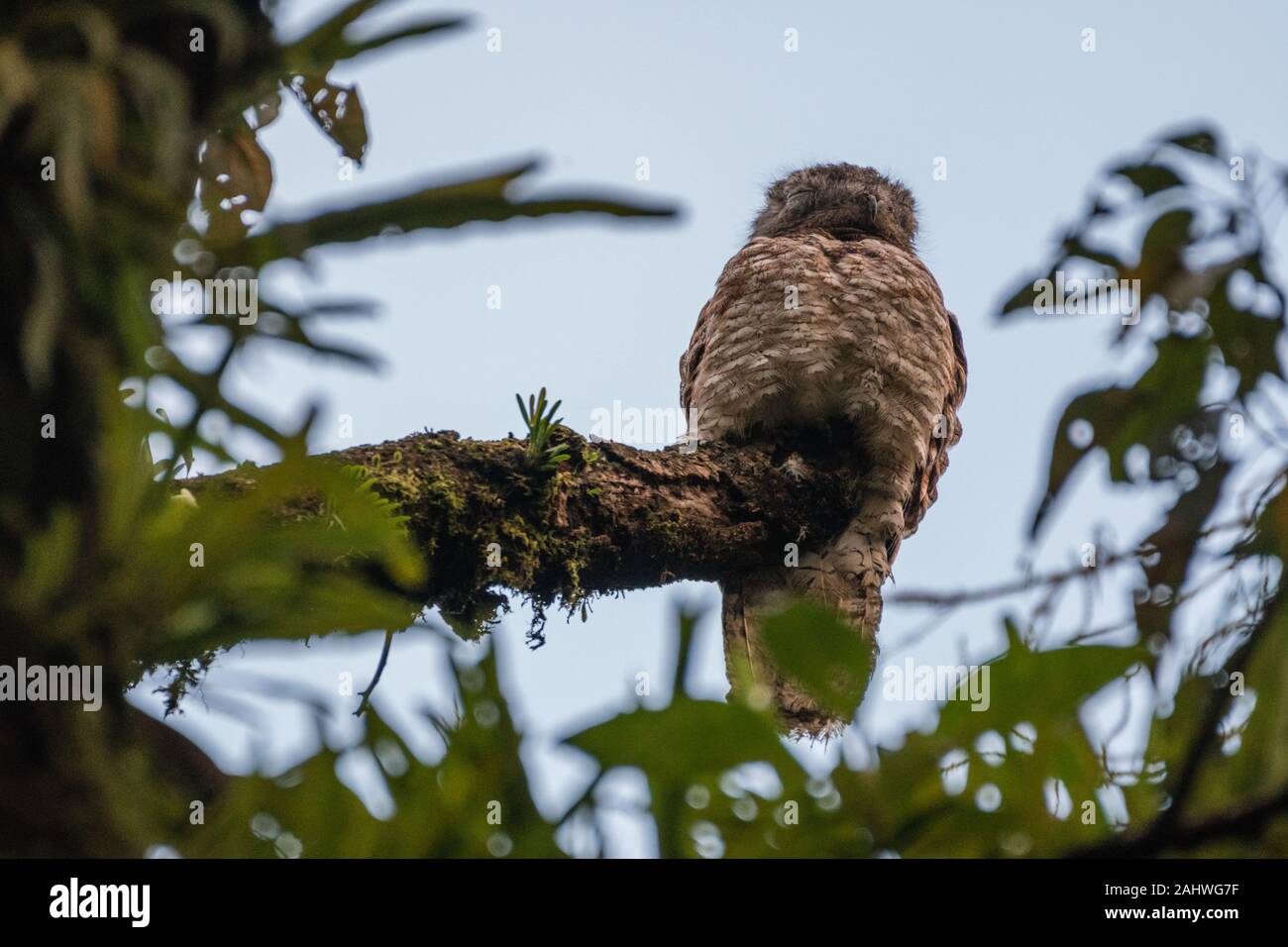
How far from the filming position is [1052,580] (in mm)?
860

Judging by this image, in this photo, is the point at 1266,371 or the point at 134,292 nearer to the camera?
the point at 134,292

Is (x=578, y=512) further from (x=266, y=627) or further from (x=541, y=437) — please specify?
(x=266, y=627)

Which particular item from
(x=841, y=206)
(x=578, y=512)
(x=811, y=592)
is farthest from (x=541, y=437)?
(x=841, y=206)

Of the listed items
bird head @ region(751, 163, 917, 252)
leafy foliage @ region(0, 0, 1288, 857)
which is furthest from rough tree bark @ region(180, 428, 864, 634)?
bird head @ region(751, 163, 917, 252)

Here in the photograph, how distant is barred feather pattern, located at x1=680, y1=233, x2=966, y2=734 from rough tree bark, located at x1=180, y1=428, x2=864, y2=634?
183mm

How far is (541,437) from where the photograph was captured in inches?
101

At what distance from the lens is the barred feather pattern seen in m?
3.42

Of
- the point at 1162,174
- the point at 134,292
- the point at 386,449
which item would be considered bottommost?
the point at 134,292

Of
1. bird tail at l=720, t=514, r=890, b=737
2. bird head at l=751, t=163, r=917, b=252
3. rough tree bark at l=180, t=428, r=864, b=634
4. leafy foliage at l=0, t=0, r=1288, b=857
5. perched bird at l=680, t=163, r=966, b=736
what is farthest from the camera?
bird head at l=751, t=163, r=917, b=252

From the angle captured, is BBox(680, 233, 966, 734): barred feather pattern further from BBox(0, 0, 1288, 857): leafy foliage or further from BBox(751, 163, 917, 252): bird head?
BBox(0, 0, 1288, 857): leafy foliage

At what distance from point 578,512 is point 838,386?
4.54 ft
